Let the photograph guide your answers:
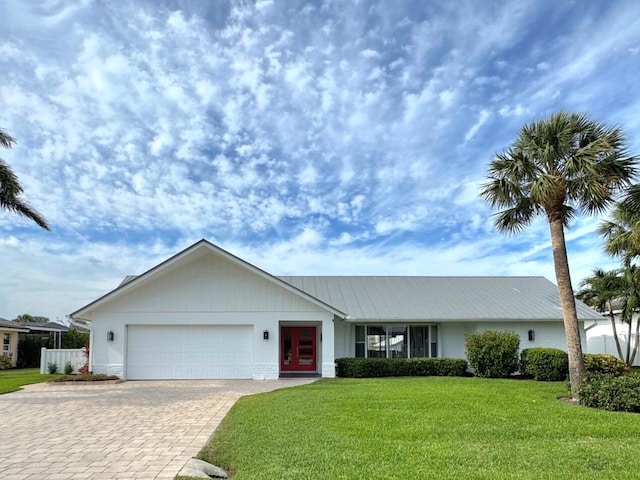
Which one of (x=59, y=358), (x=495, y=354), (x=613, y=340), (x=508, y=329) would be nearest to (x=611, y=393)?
(x=495, y=354)

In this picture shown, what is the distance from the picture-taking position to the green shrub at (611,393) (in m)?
10.6

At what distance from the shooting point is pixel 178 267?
758 inches

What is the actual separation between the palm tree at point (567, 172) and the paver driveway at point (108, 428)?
903 cm

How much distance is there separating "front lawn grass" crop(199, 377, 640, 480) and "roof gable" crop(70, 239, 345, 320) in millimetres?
6449

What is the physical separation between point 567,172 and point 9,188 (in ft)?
60.5

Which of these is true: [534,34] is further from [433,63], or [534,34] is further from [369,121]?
[369,121]

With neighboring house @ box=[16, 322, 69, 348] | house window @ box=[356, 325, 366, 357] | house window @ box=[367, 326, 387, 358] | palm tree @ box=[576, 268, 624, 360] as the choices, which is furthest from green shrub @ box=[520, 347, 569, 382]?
neighboring house @ box=[16, 322, 69, 348]

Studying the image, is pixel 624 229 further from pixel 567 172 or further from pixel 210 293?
pixel 210 293

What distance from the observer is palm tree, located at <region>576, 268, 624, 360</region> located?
987 inches

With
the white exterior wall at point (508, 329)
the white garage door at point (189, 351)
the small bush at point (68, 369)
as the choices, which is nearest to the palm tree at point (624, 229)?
the white exterior wall at point (508, 329)

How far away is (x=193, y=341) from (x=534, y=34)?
1531 cm

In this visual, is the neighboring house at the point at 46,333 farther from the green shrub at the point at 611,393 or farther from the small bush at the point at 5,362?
the green shrub at the point at 611,393

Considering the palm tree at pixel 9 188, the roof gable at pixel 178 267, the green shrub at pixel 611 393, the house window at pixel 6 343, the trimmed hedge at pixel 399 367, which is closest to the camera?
the green shrub at pixel 611 393

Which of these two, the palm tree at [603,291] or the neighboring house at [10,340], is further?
the neighboring house at [10,340]
